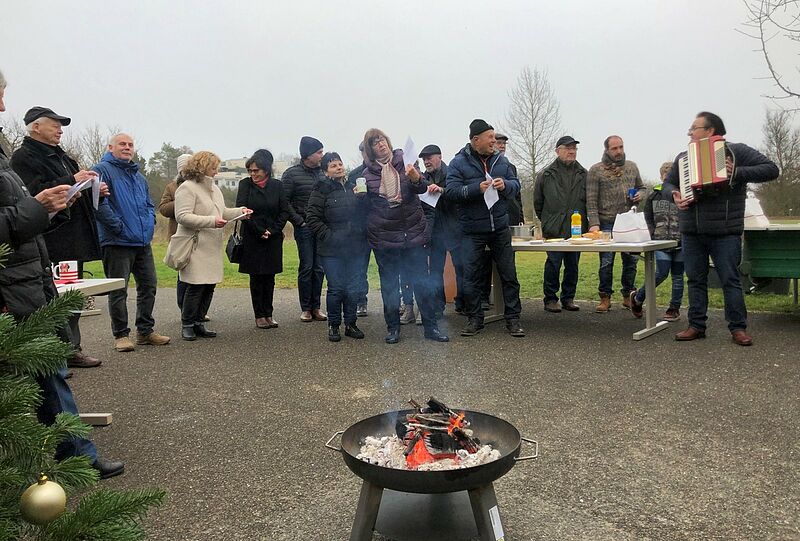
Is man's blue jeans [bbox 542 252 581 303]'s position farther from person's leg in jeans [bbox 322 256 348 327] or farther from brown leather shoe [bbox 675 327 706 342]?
person's leg in jeans [bbox 322 256 348 327]

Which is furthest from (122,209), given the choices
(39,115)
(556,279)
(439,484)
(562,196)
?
(556,279)

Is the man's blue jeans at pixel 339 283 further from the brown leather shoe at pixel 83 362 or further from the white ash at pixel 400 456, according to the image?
the white ash at pixel 400 456

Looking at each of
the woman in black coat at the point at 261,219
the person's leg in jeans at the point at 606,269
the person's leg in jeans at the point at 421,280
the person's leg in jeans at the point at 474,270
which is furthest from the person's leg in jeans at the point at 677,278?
the woman in black coat at the point at 261,219

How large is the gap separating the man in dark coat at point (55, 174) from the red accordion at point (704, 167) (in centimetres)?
495

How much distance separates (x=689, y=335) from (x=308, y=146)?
14.9 ft

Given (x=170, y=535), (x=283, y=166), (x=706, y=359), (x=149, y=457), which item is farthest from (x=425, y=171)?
(x=170, y=535)

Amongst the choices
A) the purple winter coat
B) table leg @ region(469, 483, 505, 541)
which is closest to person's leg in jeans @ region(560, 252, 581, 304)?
the purple winter coat

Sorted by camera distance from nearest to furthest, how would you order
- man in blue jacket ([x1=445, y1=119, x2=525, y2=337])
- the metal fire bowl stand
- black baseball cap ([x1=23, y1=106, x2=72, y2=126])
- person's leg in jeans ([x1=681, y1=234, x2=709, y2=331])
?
the metal fire bowl stand → black baseball cap ([x1=23, y1=106, x2=72, y2=126]) → person's leg in jeans ([x1=681, y1=234, x2=709, y2=331]) → man in blue jacket ([x1=445, y1=119, x2=525, y2=337])

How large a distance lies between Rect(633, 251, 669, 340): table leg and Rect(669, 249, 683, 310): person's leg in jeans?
1.95 ft

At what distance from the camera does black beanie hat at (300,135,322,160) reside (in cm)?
695

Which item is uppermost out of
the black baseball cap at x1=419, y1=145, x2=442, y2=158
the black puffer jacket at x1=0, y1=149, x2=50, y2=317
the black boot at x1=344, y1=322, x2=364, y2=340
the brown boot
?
the black baseball cap at x1=419, y1=145, x2=442, y2=158

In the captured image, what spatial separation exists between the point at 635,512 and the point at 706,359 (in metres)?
2.84

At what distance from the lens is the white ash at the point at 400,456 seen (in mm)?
2305

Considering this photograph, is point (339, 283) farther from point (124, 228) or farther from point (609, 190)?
point (609, 190)
